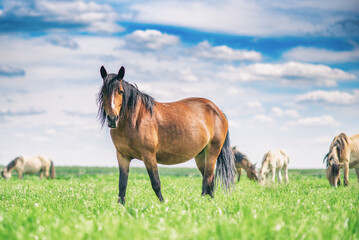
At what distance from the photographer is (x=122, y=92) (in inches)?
312

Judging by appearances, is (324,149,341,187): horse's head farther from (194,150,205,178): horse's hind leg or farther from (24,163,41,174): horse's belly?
(24,163,41,174): horse's belly

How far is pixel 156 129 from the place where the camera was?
27.5 ft

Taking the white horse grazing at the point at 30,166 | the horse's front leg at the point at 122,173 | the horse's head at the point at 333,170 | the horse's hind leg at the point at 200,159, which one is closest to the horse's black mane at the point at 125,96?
the horse's front leg at the point at 122,173

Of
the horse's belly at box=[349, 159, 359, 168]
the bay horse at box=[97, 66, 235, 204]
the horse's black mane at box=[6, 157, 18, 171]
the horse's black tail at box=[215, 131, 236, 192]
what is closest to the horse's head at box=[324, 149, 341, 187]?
the horse's belly at box=[349, 159, 359, 168]

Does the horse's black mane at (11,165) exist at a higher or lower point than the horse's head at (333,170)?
lower

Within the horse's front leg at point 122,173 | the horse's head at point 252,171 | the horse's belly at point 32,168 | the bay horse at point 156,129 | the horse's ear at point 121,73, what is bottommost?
the horse's belly at point 32,168

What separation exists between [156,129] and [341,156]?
1153cm

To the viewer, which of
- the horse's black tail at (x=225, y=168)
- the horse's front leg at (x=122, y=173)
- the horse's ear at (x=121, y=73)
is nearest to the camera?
the horse's ear at (x=121, y=73)

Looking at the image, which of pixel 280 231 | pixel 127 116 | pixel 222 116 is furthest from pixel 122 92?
pixel 280 231

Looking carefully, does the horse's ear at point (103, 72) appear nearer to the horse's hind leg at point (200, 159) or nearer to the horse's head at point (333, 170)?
the horse's hind leg at point (200, 159)

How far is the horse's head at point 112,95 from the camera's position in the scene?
7526mm

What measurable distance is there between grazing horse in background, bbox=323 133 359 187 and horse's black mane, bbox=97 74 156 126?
415 inches

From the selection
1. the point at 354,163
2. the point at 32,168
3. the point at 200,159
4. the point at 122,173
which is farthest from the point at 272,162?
the point at 32,168

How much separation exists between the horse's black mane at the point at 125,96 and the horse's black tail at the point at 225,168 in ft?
10.6
